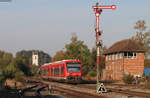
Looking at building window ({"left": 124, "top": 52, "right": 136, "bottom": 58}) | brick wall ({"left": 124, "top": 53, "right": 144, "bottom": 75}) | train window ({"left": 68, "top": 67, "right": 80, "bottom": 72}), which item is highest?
building window ({"left": 124, "top": 52, "right": 136, "bottom": 58})

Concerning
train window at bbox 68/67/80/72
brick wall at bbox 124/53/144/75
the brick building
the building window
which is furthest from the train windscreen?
the building window

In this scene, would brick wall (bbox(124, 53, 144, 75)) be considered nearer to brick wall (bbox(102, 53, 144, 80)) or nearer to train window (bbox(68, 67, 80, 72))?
brick wall (bbox(102, 53, 144, 80))

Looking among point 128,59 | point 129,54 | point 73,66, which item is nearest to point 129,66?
point 128,59

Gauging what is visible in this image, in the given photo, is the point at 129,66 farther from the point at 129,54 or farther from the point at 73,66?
the point at 73,66

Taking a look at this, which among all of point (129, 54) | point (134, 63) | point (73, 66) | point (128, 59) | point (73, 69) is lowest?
point (73, 69)

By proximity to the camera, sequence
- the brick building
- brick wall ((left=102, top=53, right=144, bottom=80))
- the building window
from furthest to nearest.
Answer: the building window, brick wall ((left=102, top=53, right=144, bottom=80)), the brick building

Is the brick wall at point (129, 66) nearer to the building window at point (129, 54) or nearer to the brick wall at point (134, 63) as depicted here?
the brick wall at point (134, 63)

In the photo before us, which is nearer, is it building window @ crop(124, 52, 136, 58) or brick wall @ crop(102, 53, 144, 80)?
brick wall @ crop(102, 53, 144, 80)

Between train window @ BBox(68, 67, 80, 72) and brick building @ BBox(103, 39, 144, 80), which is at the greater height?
brick building @ BBox(103, 39, 144, 80)

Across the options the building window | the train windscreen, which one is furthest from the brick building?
the train windscreen

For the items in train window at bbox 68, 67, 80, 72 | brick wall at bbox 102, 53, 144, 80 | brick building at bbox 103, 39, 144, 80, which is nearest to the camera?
train window at bbox 68, 67, 80, 72

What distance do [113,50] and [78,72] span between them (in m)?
25.6

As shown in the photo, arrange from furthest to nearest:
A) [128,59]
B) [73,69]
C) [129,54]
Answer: [129,54] → [128,59] → [73,69]

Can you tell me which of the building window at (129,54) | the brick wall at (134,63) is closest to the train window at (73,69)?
the brick wall at (134,63)
